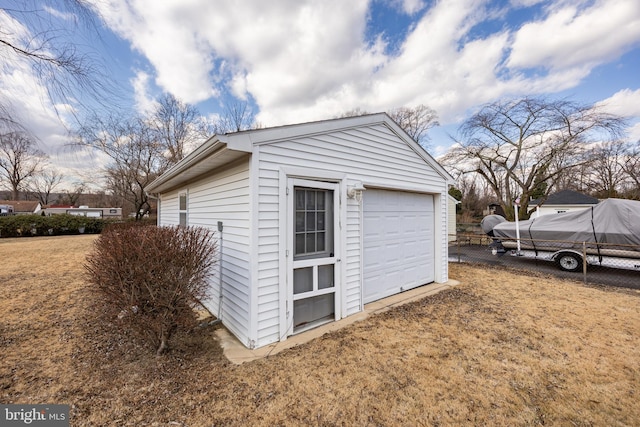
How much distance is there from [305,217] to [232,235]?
1.13 meters

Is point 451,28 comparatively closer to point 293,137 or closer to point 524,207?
point 293,137

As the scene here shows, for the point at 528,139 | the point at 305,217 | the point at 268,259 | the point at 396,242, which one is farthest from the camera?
the point at 528,139

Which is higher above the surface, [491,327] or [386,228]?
[386,228]

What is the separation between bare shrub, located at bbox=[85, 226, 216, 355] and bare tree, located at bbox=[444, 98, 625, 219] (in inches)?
723

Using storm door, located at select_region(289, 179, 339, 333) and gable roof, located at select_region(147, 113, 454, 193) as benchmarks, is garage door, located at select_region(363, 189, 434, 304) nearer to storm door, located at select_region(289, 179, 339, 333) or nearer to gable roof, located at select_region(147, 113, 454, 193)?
storm door, located at select_region(289, 179, 339, 333)

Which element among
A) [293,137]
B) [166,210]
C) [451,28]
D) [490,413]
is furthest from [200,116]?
[490,413]

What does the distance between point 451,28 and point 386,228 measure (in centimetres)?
683

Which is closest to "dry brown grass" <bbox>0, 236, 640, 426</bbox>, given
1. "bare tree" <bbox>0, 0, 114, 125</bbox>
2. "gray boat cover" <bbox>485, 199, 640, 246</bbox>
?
"bare tree" <bbox>0, 0, 114, 125</bbox>

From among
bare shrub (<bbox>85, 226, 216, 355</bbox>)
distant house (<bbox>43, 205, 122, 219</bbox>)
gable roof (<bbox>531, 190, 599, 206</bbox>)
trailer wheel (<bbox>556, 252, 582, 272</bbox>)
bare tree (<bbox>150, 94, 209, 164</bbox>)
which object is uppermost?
bare tree (<bbox>150, 94, 209, 164</bbox>)

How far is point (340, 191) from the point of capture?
157 inches

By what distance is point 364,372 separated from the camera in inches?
106

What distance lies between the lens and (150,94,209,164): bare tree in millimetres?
19422

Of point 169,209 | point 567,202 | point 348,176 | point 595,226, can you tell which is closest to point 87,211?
point 169,209

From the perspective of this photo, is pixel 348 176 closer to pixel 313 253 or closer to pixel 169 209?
pixel 313 253
